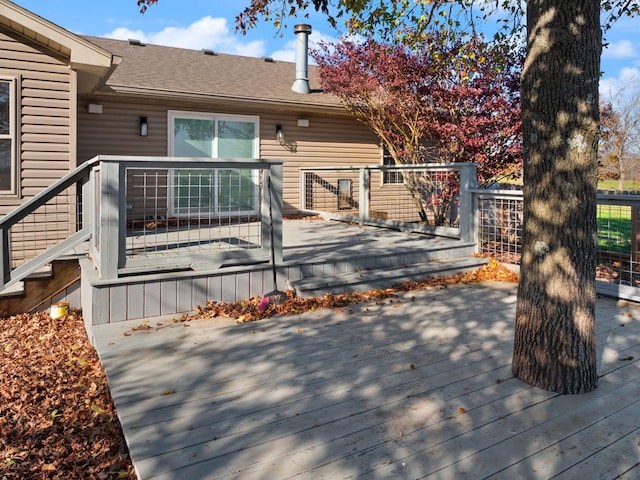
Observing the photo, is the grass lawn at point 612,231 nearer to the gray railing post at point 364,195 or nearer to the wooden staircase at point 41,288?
the gray railing post at point 364,195

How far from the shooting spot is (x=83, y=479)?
2.21 metres

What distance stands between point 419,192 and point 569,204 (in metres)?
6.46

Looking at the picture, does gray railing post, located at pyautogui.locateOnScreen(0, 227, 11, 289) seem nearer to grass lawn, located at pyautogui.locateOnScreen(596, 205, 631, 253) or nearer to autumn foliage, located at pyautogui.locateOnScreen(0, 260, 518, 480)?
autumn foliage, located at pyautogui.locateOnScreen(0, 260, 518, 480)

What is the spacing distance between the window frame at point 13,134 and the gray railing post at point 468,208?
18.2 feet

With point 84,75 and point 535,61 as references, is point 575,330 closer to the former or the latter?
point 535,61

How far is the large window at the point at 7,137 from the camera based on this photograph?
611 cm

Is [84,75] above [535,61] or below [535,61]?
above

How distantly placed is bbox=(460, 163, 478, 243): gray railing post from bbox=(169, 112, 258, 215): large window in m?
3.89

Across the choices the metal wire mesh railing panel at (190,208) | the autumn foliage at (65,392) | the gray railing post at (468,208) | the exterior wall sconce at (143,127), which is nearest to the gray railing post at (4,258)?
the autumn foliage at (65,392)

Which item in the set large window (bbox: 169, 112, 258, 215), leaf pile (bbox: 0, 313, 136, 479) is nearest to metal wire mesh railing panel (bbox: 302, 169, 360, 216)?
large window (bbox: 169, 112, 258, 215)

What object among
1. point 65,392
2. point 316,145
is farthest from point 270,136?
point 65,392

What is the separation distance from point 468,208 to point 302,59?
605 cm

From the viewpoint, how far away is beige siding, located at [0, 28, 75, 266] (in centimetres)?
612

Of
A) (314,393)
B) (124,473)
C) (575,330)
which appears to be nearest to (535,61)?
(575,330)
